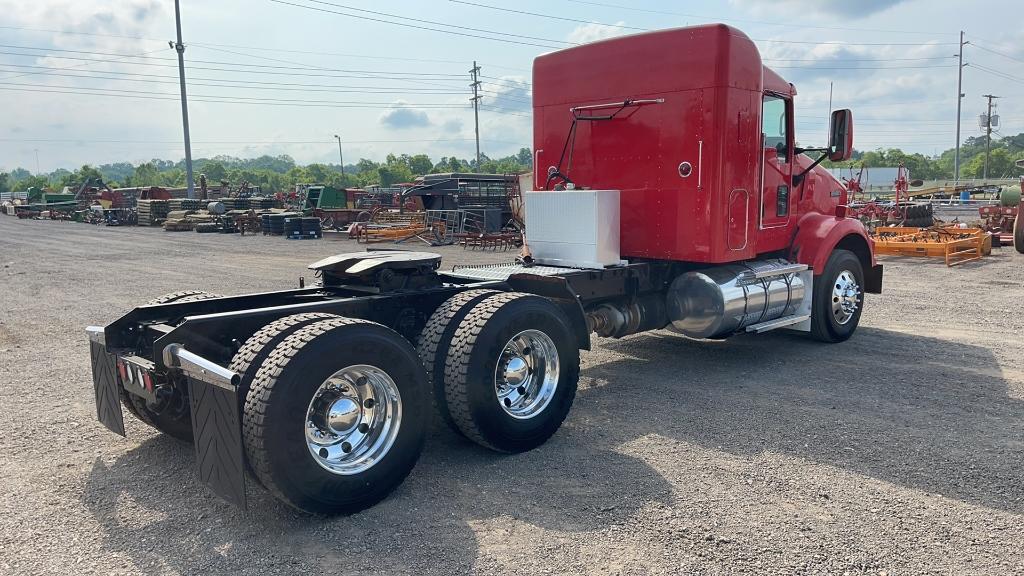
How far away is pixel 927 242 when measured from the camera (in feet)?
52.5

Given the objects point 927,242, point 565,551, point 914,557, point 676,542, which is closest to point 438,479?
point 565,551

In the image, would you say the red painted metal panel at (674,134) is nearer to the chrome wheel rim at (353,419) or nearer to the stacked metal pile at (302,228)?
the chrome wheel rim at (353,419)

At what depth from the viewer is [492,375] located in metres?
4.68

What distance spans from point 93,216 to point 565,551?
50.8 meters

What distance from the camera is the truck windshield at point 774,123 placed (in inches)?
280

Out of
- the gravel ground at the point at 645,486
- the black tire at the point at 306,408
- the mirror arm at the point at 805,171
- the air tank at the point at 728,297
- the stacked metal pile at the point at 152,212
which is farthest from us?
the stacked metal pile at the point at 152,212

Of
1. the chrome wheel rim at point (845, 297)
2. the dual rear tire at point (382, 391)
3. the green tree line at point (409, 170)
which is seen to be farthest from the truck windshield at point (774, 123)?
the green tree line at point (409, 170)

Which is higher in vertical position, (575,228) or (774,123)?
(774,123)

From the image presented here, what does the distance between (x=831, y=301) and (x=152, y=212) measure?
40.7 metres

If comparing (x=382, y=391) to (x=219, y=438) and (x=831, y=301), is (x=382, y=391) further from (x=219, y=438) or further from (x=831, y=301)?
(x=831, y=301)

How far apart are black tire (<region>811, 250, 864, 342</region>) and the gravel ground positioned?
239 mm

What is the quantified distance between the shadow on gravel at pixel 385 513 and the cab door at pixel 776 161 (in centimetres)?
363

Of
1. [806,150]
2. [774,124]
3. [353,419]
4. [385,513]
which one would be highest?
[774,124]

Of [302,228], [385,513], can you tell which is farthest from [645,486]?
[302,228]
